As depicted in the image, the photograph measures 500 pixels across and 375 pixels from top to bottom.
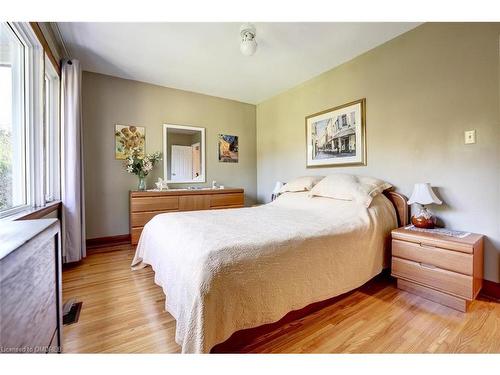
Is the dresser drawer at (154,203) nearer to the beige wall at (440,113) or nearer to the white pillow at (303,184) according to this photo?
the white pillow at (303,184)

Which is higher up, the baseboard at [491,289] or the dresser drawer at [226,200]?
the dresser drawer at [226,200]

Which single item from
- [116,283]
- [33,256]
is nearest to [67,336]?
[116,283]

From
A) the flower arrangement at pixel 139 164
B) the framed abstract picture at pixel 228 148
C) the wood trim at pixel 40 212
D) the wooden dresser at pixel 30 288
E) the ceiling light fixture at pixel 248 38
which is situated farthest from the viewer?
the framed abstract picture at pixel 228 148

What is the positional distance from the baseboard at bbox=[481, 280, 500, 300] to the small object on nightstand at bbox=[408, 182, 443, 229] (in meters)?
0.58

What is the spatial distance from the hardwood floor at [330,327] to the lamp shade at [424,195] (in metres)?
0.82

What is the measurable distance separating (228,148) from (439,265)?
346 cm

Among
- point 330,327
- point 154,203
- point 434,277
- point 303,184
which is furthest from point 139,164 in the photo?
point 434,277

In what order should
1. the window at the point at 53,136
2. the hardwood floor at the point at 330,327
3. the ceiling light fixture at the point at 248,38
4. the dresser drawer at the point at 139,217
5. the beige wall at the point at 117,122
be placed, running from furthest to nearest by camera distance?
the beige wall at the point at 117,122, the dresser drawer at the point at 139,217, the window at the point at 53,136, the ceiling light fixture at the point at 248,38, the hardwood floor at the point at 330,327

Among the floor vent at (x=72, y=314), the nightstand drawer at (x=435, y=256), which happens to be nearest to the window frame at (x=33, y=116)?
the floor vent at (x=72, y=314)

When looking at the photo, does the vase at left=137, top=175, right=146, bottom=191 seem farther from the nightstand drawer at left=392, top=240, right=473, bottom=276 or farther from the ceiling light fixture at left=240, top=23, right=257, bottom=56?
the nightstand drawer at left=392, top=240, right=473, bottom=276

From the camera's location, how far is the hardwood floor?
49.9 inches

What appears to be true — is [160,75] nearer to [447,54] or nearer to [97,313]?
[97,313]

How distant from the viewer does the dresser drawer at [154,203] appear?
3.06 meters

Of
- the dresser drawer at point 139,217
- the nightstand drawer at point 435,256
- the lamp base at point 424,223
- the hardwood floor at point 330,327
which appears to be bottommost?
Result: the hardwood floor at point 330,327
